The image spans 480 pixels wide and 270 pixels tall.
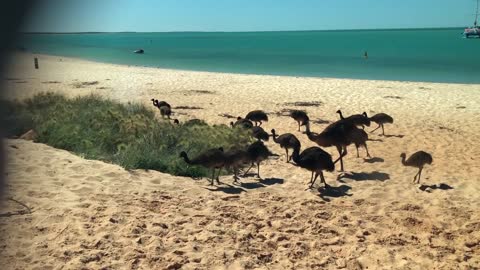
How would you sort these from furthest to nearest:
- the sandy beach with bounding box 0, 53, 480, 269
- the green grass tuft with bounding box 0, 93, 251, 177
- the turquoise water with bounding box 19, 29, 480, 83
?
the turquoise water with bounding box 19, 29, 480, 83, the green grass tuft with bounding box 0, 93, 251, 177, the sandy beach with bounding box 0, 53, 480, 269

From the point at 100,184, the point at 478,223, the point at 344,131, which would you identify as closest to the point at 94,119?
the point at 100,184

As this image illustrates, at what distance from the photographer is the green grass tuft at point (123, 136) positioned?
26.8 feet

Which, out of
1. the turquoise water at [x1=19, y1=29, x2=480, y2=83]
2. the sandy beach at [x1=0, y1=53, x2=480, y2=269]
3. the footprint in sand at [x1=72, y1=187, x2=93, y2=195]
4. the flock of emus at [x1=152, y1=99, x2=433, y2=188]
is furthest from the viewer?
the turquoise water at [x1=19, y1=29, x2=480, y2=83]

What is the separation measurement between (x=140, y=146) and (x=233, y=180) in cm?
192

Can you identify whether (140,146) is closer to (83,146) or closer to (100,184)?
(83,146)

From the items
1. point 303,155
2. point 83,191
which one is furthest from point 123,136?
point 303,155

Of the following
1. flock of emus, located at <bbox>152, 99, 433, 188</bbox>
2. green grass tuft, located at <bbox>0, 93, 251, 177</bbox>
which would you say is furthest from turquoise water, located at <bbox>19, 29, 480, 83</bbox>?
flock of emus, located at <bbox>152, 99, 433, 188</bbox>

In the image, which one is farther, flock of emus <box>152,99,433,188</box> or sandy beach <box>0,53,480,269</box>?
flock of emus <box>152,99,433,188</box>

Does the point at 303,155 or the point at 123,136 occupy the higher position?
the point at 123,136

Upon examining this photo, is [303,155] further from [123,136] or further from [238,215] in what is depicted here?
[123,136]

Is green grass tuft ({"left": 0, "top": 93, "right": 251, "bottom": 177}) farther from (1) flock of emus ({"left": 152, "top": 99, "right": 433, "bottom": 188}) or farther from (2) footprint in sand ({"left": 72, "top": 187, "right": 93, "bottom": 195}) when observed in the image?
(2) footprint in sand ({"left": 72, "top": 187, "right": 93, "bottom": 195})

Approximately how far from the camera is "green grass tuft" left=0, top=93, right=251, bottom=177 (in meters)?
8.16

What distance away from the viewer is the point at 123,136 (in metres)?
9.21

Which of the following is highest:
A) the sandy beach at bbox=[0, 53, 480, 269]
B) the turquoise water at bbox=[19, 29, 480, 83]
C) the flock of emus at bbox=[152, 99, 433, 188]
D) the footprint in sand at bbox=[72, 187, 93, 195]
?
the turquoise water at bbox=[19, 29, 480, 83]
